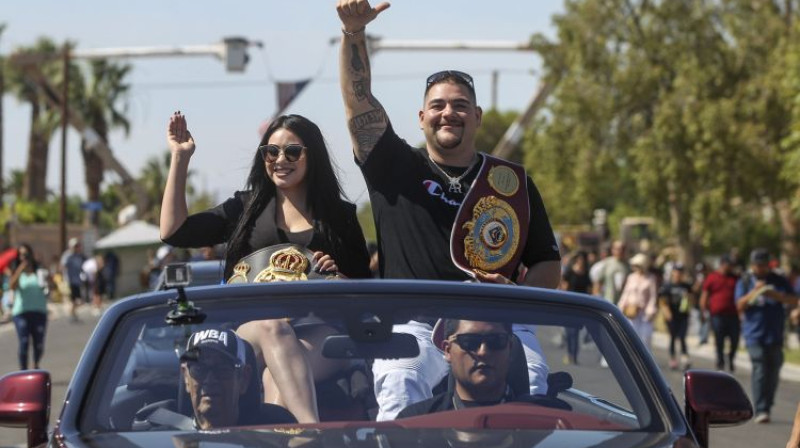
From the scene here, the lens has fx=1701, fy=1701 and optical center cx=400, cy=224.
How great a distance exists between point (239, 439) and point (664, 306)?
20.6m

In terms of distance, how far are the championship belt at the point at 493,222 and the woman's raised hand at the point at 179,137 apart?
1147 mm

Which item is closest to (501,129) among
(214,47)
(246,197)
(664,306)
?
(214,47)

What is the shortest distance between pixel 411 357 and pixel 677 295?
797 inches

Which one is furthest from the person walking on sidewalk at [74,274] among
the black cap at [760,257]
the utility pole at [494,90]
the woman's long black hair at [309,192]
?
the utility pole at [494,90]

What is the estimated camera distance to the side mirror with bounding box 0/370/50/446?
14.6 ft

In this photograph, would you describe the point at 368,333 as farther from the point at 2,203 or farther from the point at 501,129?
the point at 501,129

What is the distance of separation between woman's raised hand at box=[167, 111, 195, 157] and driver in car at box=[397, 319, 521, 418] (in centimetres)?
248

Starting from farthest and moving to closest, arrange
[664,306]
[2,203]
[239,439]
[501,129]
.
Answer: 1. [501,129]
2. [2,203]
3. [664,306]
4. [239,439]

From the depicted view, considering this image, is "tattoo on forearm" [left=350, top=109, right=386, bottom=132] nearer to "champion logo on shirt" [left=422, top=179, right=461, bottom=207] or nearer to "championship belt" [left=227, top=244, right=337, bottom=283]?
"champion logo on shirt" [left=422, top=179, right=461, bottom=207]

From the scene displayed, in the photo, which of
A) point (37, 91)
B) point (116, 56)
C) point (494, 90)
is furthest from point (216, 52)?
point (494, 90)

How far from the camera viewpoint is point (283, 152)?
6.70m

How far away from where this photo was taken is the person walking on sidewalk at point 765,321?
1645cm

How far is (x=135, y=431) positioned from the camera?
416 centimetres

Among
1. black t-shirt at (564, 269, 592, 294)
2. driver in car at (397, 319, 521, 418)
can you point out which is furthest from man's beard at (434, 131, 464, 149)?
black t-shirt at (564, 269, 592, 294)
